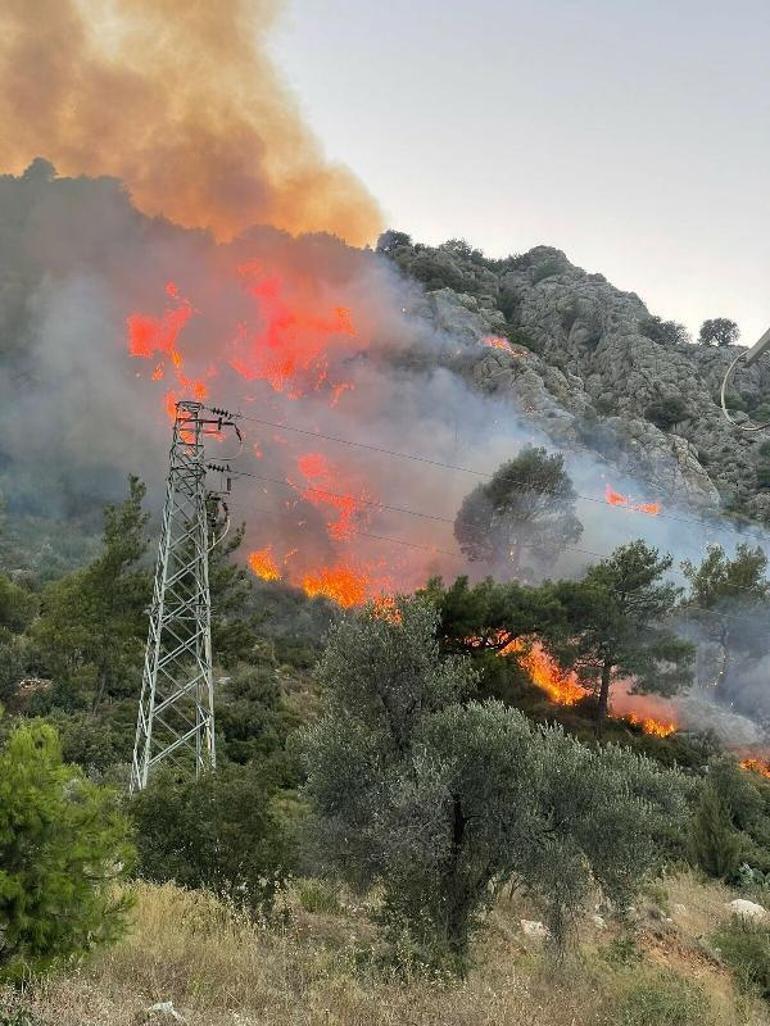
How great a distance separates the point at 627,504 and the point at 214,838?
275 feet

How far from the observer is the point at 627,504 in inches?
3447

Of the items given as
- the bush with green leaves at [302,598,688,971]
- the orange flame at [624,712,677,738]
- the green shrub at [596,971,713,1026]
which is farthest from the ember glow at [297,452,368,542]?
the green shrub at [596,971,713,1026]

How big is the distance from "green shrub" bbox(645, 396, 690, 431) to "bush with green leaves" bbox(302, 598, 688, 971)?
101 m

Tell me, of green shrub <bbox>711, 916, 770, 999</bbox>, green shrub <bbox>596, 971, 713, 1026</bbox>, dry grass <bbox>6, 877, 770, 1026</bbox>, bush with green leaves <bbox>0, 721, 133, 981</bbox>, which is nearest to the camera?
bush with green leaves <bbox>0, 721, 133, 981</bbox>

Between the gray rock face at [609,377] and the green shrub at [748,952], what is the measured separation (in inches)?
2962

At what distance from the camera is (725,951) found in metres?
14.7

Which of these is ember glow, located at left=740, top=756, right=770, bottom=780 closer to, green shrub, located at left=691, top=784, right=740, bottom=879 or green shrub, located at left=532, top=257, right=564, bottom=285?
green shrub, located at left=691, top=784, right=740, bottom=879

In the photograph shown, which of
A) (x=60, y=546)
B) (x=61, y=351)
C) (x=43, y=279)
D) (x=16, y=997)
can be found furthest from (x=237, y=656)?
(x=43, y=279)

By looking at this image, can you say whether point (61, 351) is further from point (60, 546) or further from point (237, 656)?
point (237, 656)

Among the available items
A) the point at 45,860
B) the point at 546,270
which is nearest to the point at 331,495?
the point at 546,270

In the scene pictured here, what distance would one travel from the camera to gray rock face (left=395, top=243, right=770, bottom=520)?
9438cm

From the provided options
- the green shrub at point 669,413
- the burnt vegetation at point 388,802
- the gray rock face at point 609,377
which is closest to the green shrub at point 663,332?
the gray rock face at point 609,377

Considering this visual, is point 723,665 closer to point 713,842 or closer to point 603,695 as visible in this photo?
point 603,695

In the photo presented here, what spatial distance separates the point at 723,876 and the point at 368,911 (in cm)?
1751
